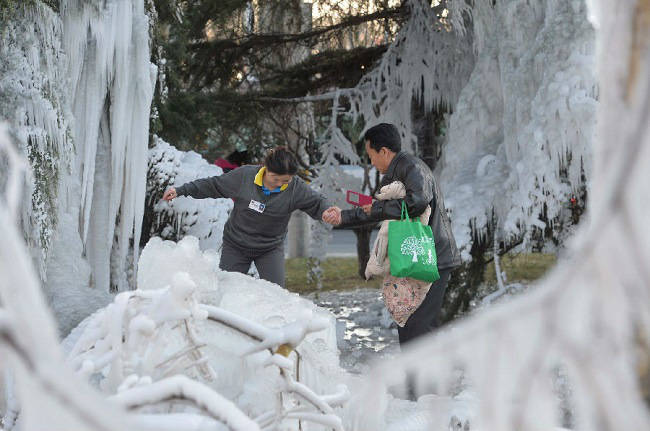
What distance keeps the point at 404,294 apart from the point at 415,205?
0.48 meters

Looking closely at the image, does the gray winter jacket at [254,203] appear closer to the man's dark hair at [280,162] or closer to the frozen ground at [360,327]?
the man's dark hair at [280,162]

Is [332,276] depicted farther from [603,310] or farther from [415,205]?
[603,310]

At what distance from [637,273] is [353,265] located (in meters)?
13.8

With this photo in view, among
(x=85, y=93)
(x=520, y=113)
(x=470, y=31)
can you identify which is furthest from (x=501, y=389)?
(x=470, y=31)

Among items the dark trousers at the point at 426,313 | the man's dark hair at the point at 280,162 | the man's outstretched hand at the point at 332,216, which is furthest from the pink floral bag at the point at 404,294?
the man's dark hair at the point at 280,162

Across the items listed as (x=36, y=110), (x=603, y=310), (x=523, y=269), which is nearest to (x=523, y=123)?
(x=36, y=110)

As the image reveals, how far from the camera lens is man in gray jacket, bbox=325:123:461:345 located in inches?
156

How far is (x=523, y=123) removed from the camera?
6.58 metres

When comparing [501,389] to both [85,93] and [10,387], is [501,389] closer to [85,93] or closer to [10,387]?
[10,387]

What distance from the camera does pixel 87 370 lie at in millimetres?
1483

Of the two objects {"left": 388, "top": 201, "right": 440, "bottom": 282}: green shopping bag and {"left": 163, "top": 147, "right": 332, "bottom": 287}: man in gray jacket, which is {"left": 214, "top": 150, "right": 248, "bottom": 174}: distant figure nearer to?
{"left": 163, "top": 147, "right": 332, "bottom": 287}: man in gray jacket

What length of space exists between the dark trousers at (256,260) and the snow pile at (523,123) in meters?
2.70

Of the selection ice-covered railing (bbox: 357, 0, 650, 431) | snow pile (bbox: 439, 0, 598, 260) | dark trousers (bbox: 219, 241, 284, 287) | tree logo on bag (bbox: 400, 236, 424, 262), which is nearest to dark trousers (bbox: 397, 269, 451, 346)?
tree logo on bag (bbox: 400, 236, 424, 262)

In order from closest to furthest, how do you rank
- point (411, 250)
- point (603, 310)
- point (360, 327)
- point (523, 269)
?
point (603, 310) < point (411, 250) < point (360, 327) < point (523, 269)
